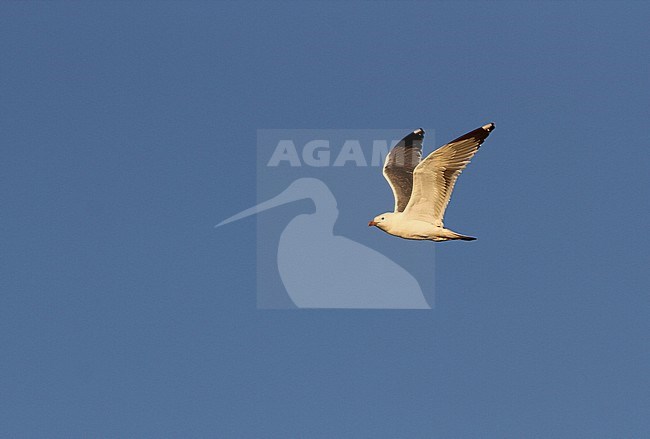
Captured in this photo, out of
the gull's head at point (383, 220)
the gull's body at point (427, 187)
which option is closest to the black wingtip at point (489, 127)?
the gull's body at point (427, 187)

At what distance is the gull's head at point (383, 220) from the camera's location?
14859 mm

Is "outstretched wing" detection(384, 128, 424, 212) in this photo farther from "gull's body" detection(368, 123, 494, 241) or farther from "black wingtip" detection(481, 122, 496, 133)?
"black wingtip" detection(481, 122, 496, 133)

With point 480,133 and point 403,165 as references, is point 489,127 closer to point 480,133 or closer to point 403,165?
point 480,133

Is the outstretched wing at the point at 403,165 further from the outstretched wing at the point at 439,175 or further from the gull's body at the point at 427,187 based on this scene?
the outstretched wing at the point at 439,175

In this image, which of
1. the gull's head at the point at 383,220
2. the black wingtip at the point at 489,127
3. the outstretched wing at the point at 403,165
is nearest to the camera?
the black wingtip at the point at 489,127

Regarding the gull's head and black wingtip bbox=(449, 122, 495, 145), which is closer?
black wingtip bbox=(449, 122, 495, 145)

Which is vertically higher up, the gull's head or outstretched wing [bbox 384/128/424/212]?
outstretched wing [bbox 384/128/424/212]

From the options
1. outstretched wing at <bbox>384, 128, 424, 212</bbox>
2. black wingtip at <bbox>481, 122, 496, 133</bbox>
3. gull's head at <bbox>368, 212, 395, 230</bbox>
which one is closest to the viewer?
black wingtip at <bbox>481, 122, 496, 133</bbox>

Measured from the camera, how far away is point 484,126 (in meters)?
13.2

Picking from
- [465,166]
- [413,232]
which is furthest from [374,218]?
[465,166]

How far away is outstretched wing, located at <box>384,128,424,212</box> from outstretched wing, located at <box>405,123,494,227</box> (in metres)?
0.70

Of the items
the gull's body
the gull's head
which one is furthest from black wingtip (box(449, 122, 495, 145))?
the gull's head

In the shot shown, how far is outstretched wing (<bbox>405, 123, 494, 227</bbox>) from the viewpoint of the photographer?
1353 cm

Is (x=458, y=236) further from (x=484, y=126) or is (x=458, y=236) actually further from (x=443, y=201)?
(x=484, y=126)
